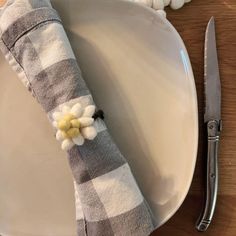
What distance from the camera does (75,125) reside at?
476 millimetres

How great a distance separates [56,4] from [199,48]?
0.64ft

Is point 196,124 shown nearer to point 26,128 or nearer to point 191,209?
point 191,209

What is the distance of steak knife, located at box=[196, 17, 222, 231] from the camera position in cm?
53

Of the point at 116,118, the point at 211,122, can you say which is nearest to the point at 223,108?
the point at 211,122

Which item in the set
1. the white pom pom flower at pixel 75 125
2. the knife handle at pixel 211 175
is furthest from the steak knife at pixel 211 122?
the white pom pom flower at pixel 75 125

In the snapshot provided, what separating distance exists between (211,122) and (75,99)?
0.17 meters

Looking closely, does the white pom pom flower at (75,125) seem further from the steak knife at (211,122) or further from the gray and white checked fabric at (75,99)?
the steak knife at (211,122)

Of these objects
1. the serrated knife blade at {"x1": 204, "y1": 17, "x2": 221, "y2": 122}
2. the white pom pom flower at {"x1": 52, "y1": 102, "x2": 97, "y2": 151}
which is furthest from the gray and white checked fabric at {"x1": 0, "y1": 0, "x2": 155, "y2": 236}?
the serrated knife blade at {"x1": 204, "y1": 17, "x2": 221, "y2": 122}

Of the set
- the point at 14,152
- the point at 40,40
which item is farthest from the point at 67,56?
the point at 14,152

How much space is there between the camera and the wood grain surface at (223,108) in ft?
1.78

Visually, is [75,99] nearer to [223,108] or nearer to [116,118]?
[116,118]

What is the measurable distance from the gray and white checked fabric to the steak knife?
2.9 inches

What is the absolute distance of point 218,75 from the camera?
55 cm

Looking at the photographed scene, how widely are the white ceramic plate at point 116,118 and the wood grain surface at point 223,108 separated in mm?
43
